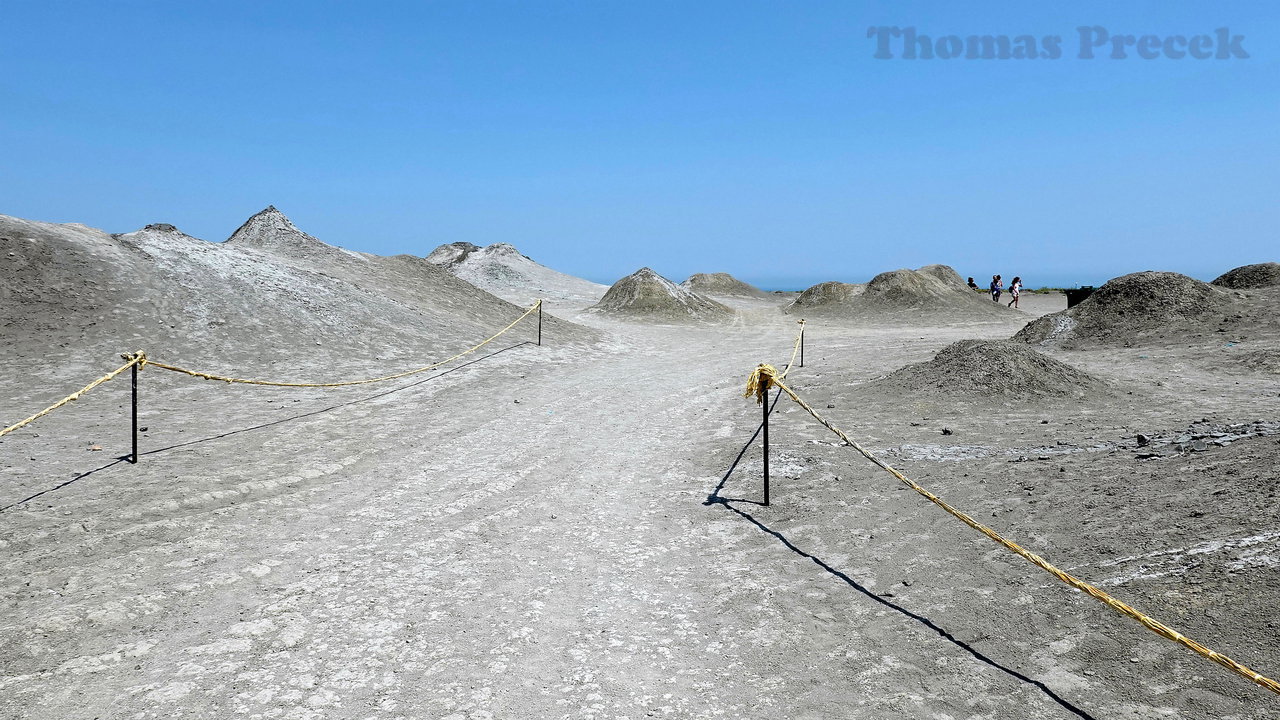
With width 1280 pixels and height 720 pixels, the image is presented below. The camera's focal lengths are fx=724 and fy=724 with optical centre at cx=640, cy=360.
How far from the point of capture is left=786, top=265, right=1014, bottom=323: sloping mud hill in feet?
119

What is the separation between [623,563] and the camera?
6.65 m

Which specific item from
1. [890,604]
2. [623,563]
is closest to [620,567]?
[623,563]

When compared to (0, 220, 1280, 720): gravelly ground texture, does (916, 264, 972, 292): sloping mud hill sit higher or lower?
higher

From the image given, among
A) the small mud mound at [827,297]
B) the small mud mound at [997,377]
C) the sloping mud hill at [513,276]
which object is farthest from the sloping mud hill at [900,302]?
the small mud mound at [997,377]

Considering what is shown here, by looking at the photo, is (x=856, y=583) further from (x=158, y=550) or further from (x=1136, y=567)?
(x=158, y=550)

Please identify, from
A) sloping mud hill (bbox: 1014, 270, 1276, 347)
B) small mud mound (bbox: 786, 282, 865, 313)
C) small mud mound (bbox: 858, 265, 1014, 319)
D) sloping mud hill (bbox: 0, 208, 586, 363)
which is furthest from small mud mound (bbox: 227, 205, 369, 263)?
small mud mound (bbox: 858, 265, 1014, 319)

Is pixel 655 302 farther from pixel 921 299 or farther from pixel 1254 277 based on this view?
pixel 1254 277

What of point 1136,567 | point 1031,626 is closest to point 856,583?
point 1031,626

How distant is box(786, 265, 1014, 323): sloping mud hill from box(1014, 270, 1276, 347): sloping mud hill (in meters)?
11.8

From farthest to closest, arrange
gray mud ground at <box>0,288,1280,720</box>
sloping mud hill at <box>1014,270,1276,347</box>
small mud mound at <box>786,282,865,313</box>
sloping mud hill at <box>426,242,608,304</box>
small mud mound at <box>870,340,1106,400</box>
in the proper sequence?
sloping mud hill at <box>426,242,608,304</box>
small mud mound at <box>786,282,865,313</box>
sloping mud hill at <box>1014,270,1276,347</box>
small mud mound at <box>870,340,1106,400</box>
gray mud ground at <box>0,288,1280,720</box>

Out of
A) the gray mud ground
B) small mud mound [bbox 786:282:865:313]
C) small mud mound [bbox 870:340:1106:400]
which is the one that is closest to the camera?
the gray mud ground

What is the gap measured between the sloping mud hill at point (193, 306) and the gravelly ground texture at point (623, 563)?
9.60 ft

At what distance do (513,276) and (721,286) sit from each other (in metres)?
18.8

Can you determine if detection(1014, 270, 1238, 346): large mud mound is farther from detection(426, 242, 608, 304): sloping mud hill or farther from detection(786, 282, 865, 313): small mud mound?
detection(426, 242, 608, 304): sloping mud hill
